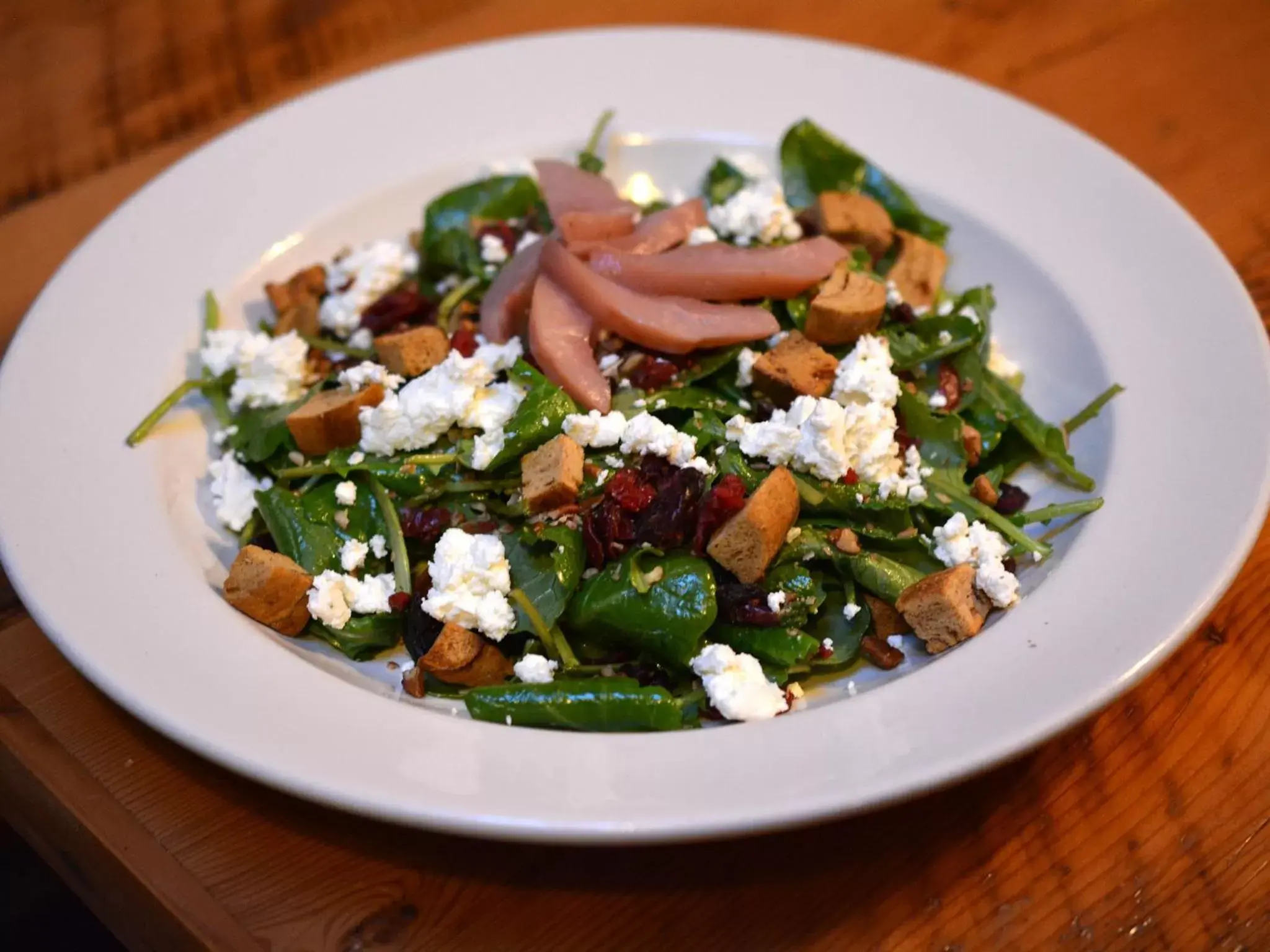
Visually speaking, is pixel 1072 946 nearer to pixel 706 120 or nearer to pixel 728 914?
pixel 728 914

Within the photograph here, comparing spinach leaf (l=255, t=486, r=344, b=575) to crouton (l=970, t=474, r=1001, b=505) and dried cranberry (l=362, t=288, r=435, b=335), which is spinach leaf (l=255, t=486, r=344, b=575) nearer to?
dried cranberry (l=362, t=288, r=435, b=335)

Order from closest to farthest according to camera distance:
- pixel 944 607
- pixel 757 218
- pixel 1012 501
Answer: pixel 944 607 < pixel 1012 501 < pixel 757 218

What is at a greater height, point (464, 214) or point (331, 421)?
point (464, 214)

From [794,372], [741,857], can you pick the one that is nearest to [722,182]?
[794,372]

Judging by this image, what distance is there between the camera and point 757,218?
95.2 inches

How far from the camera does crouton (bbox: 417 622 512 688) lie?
72.4 inches

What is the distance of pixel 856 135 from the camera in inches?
107

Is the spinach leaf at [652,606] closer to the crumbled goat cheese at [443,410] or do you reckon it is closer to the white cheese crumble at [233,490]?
the crumbled goat cheese at [443,410]

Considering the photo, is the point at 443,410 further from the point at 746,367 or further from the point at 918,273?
the point at 918,273

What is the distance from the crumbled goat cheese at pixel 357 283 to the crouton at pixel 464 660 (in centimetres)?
91

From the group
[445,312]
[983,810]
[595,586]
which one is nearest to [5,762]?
[595,586]

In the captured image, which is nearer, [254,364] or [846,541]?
[846,541]

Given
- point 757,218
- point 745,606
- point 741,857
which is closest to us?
point 741,857

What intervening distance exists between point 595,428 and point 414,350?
0.46 meters
